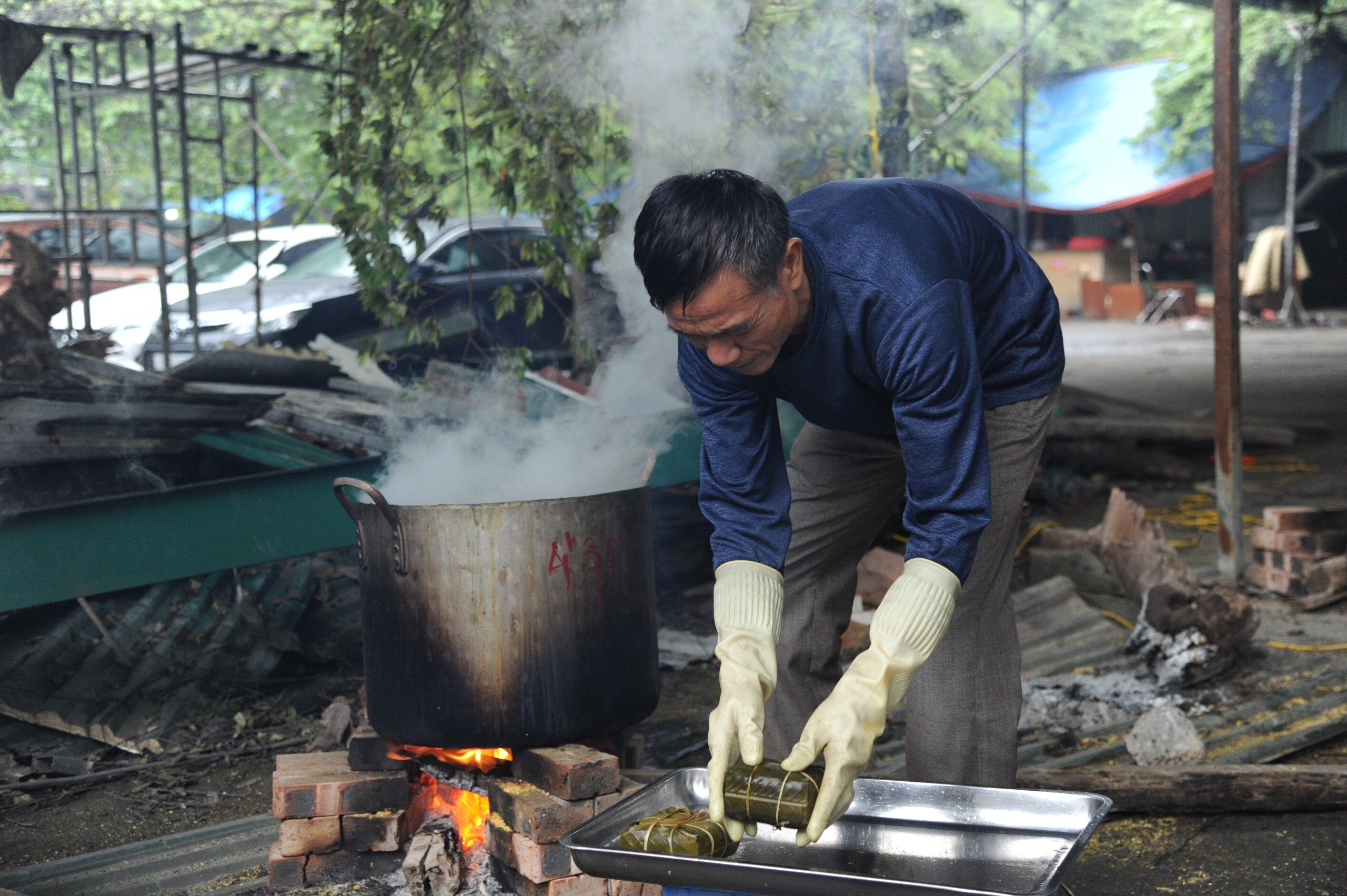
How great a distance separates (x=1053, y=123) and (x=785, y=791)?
26.7 m

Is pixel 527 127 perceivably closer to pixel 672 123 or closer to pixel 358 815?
pixel 672 123

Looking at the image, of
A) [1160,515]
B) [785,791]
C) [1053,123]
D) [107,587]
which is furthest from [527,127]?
[1053,123]

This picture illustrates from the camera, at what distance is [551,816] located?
8.92 feet

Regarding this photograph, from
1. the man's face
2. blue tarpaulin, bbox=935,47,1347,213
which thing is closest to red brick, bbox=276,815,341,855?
the man's face

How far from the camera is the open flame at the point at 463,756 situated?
3.05 metres

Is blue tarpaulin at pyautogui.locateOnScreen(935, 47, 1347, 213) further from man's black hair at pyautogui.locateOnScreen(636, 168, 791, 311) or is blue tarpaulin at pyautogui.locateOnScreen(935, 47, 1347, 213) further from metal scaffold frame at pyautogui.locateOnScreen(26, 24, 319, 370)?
man's black hair at pyautogui.locateOnScreen(636, 168, 791, 311)

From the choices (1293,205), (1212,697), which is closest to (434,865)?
(1212,697)

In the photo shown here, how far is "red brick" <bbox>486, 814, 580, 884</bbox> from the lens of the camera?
107 inches

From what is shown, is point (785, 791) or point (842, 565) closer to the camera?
point (785, 791)

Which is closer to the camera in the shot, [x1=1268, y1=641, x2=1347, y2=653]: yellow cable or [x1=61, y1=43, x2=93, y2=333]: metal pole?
[x1=1268, y1=641, x2=1347, y2=653]: yellow cable

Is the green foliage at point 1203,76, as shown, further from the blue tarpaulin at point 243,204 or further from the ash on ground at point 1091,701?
the ash on ground at point 1091,701

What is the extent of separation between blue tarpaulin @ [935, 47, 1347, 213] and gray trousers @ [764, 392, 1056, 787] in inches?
716

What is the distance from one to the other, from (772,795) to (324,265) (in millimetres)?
8218

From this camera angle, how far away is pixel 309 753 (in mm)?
3207
